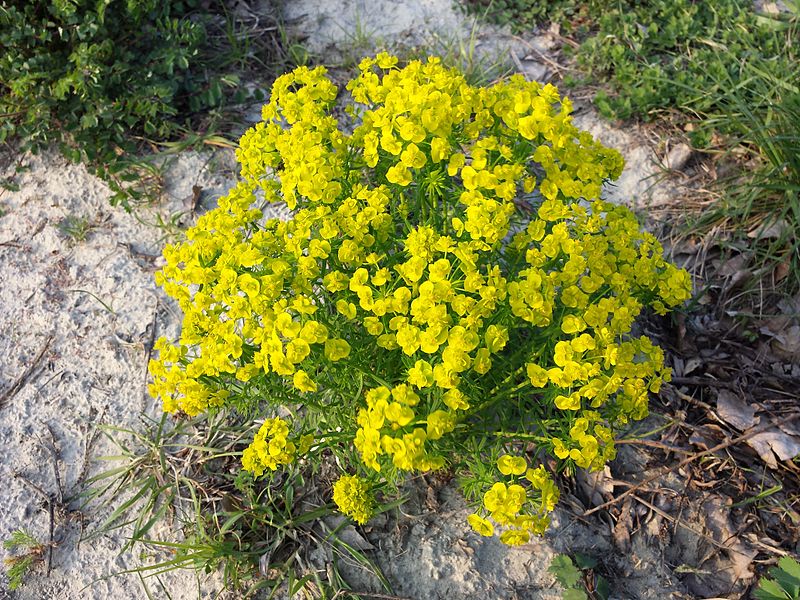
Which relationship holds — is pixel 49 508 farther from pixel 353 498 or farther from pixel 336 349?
pixel 336 349

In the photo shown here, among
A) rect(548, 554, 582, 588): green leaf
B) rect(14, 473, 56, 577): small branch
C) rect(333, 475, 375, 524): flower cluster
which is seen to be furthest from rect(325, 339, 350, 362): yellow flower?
rect(14, 473, 56, 577): small branch

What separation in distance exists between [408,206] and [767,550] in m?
1.82

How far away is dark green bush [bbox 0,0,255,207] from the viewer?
3.59 meters

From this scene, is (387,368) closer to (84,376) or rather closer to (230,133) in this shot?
(84,376)

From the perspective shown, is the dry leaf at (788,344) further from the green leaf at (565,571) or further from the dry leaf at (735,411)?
the green leaf at (565,571)

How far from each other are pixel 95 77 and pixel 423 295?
8.09 feet

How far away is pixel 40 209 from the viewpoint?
3.68 meters

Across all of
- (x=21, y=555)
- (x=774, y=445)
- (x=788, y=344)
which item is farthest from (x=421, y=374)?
(x=788, y=344)

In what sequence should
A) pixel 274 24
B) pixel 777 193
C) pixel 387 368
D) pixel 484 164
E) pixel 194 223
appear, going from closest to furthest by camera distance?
pixel 484 164, pixel 387 368, pixel 777 193, pixel 194 223, pixel 274 24

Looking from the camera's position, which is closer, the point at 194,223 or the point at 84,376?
the point at 84,376

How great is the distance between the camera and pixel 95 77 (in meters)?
3.57

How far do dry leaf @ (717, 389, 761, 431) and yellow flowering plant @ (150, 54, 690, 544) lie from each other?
2.86 ft

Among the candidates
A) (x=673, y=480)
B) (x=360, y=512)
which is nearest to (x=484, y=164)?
(x=360, y=512)

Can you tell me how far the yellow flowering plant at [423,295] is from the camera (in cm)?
203
